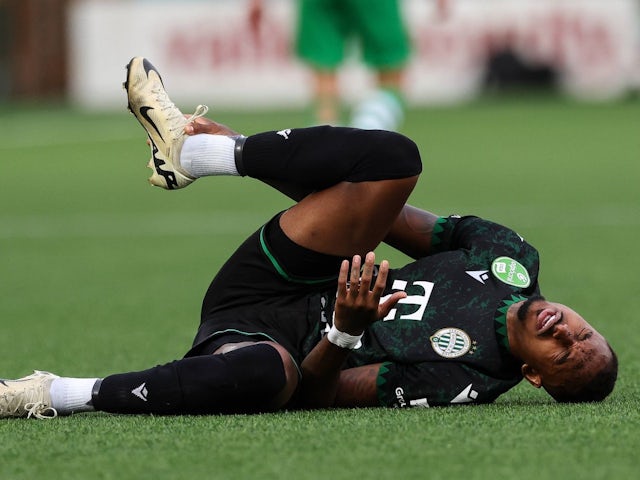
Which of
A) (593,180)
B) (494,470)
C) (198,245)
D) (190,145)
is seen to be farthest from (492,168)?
(494,470)

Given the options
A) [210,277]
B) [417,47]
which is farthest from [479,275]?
[417,47]

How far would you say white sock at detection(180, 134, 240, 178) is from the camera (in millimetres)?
4145

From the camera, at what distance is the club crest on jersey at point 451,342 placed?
392cm

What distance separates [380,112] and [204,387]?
16.1ft

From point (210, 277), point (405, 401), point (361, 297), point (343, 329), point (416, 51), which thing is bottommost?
point (416, 51)

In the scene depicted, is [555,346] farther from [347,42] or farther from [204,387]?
[347,42]

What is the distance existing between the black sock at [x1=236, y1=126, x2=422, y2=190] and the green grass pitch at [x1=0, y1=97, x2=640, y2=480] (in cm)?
66

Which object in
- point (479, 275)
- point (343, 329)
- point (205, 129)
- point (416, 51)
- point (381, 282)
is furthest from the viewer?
point (416, 51)

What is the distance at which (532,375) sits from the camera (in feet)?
12.7

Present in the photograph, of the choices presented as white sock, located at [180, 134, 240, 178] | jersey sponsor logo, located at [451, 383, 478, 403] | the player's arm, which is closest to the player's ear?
jersey sponsor logo, located at [451, 383, 478, 403]

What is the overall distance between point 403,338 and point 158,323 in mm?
1912

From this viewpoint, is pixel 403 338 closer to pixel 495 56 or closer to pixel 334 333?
pixel 334 333

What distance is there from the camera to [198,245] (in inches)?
329

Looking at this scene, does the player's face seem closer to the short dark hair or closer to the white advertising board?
the short dark hair
